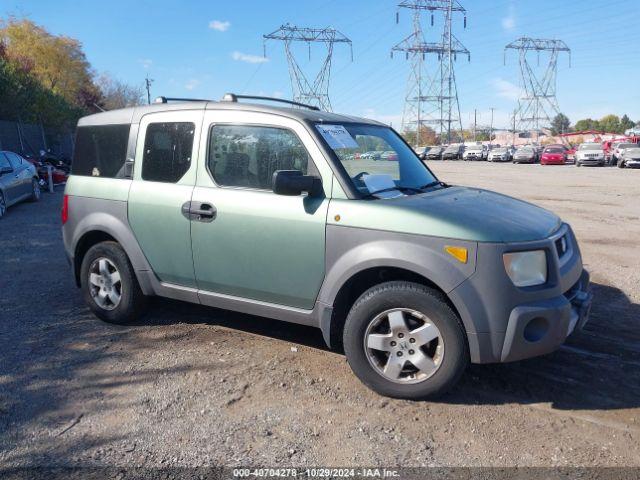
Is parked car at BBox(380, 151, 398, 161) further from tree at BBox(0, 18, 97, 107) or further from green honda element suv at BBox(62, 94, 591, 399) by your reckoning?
tree at BBox(0, 18, 97, 107)

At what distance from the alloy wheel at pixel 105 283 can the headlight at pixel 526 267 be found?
10.9 feet

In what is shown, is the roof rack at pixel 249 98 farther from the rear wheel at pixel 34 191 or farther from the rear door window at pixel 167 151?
the rear wheel at pixel 34 191

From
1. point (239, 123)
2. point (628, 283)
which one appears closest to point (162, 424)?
point (239, 123)

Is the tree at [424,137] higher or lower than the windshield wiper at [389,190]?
higher

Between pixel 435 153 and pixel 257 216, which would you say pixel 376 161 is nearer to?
pixel 257 216

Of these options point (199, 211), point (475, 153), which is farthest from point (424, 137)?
point (199, 211)

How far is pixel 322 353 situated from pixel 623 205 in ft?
39.5

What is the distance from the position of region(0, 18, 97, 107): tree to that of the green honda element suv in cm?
5053

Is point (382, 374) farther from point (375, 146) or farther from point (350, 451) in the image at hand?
point (375, 146)

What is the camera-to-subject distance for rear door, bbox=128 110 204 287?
454cm

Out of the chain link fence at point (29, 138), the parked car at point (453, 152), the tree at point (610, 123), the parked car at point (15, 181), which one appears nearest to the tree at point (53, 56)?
the chain link fence at point (29, 138)

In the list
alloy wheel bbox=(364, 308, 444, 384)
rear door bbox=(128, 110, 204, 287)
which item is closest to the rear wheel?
rear door bbox=(128, 110, 204, 287)

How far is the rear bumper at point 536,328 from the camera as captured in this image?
3.38 meters

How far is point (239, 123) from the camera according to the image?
14.3ft
